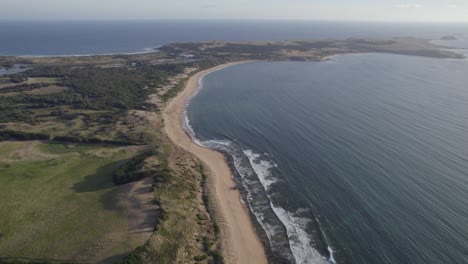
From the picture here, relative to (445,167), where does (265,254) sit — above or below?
below

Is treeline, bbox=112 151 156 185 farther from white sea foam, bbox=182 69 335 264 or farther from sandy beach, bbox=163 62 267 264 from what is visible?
white sea foam, bbox=182 69 335 264

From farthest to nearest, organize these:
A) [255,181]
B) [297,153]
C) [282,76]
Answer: [282,76] → [297,153] → [255,181]

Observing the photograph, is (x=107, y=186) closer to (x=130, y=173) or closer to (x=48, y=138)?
(x=130, y=173)

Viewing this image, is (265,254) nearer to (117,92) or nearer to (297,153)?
(297,153)

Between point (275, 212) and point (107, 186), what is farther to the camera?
point (107, 186)

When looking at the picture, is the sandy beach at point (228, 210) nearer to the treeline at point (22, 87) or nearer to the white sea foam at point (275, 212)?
the white sea foam at point (275, 212)

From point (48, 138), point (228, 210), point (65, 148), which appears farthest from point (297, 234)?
point (48, 138)

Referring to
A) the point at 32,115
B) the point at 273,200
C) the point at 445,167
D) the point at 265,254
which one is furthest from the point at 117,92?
the point at 445,167

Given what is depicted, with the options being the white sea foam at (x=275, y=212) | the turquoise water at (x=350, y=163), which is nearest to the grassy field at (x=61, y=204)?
the white sea foam at (x=275, y=212)
